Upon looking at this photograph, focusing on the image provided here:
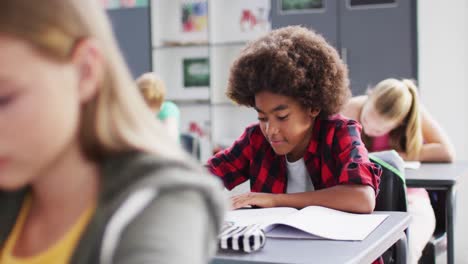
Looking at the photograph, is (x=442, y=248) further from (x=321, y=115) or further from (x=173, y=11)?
(x=173, y=11)

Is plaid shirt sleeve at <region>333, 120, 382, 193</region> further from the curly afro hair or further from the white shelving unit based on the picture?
the white shelving unit

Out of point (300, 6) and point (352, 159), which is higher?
point (300, 6)

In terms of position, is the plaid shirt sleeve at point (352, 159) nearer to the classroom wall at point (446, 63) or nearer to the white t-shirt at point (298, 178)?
the white t-shirt at point (298, 178)

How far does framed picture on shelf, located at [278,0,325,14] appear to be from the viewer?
19.4 feet

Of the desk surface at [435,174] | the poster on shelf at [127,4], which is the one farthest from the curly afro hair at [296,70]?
the poster on shelf at [127,4]

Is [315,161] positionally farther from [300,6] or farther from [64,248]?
[300,6]

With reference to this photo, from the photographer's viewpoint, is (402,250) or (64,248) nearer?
(64,248)

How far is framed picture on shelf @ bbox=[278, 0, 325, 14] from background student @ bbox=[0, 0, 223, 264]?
17.6 ft

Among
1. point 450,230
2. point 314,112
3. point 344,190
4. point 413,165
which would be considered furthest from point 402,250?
point 413,165

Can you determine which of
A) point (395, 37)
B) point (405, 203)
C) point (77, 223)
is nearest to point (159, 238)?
point (77, 223)

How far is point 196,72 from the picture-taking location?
707cm

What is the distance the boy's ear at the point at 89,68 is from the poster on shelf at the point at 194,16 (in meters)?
6.37

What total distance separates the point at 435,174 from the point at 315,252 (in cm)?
176

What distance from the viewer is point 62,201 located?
0.68m
